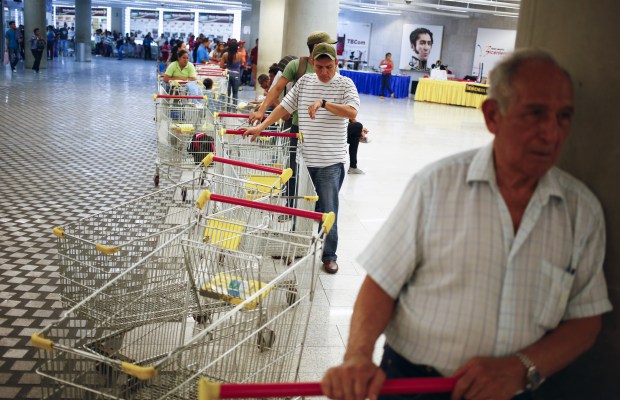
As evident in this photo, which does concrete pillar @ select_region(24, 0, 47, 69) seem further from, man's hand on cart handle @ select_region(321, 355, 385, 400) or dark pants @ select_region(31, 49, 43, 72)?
man's hand on cart handle @ select_region(321, 355, 385, 400)

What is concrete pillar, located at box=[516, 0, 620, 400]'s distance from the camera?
2.01 m

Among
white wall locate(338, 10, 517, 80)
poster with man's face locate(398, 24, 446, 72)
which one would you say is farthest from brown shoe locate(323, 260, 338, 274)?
poster with man's face locate(398, 24, 446, 72)

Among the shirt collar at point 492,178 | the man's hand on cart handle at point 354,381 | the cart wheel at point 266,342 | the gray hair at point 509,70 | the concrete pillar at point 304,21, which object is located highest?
the concrete pillar at point 304,21

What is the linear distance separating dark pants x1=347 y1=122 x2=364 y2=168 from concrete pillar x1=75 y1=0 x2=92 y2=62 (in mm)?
32613

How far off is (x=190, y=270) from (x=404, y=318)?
75.2 inches

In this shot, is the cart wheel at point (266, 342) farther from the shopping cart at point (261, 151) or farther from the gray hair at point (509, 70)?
the shopping cart at point (261, 151)

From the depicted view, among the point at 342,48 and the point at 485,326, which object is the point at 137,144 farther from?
the point at 342,48

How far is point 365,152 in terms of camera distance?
13.7 m

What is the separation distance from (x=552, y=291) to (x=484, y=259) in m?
0.21

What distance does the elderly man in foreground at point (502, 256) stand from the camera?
1798mm

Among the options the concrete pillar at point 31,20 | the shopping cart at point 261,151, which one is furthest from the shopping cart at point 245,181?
the concrete pillar at point 31,20

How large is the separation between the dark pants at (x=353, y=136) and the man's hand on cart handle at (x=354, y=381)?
8.98m

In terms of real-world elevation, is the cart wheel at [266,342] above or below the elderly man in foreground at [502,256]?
below

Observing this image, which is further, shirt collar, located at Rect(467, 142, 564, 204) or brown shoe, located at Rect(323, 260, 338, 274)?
brown shoe, located at Rect(323, 260, 338, 274)
